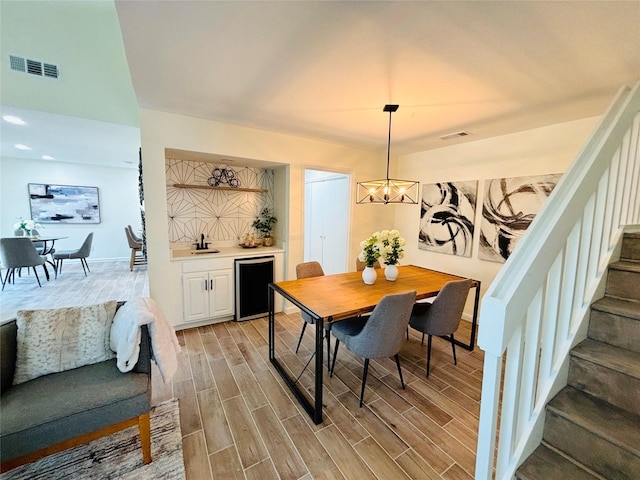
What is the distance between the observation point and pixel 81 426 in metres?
1.35

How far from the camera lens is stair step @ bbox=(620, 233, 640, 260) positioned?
1.50 m

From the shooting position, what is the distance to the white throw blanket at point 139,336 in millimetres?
1562

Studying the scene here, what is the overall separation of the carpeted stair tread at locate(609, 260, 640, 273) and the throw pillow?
9.83 ft

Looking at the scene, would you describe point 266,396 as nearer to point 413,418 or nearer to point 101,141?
point 413,418

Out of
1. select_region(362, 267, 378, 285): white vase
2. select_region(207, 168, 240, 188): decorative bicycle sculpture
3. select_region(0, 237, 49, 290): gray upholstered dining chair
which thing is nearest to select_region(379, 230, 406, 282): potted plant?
select_region(362, 267, 378, 285): white vase

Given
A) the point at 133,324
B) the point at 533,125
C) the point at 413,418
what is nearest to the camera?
the point at 133,324

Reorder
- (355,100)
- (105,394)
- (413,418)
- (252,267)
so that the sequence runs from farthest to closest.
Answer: (252,267) < (355,100) < (413,418) < (105,394)

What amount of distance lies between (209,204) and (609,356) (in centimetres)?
403

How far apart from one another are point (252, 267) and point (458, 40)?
3.03 metres

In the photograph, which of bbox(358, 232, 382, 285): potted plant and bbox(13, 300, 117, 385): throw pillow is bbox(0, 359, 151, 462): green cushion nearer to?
bbox(13, 300, 117, 385): throw pillow

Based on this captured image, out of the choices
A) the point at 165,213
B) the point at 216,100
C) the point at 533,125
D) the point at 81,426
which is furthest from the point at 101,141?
the point at 533,125

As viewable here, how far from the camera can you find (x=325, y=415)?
1919mm

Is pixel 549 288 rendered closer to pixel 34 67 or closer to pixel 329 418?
pixel 329 418

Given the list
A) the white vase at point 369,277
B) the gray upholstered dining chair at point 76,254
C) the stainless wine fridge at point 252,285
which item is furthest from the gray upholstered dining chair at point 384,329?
the gray upholstered dining chair at point 76,254
